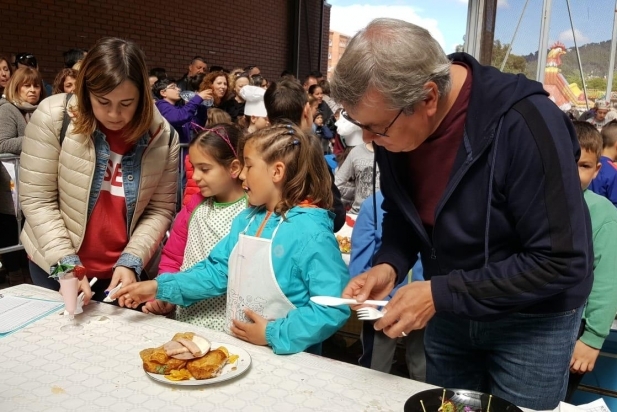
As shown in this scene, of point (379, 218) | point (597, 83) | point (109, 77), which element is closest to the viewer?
point (109, 77)

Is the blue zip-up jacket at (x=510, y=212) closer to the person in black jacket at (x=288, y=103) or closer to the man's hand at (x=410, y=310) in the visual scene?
the man's hand at (x=410, y=310)

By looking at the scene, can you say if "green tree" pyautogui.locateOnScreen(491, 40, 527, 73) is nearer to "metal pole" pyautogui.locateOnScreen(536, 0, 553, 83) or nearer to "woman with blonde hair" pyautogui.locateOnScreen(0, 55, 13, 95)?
"metal pole" pyautogui.locateOnScreen(536, 0, 553, 83)

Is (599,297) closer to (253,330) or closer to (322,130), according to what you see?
(253,330)

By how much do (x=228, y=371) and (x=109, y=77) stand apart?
3.69 ft

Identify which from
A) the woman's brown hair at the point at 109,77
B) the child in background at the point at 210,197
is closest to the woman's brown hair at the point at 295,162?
the child in background at the point at 210,197

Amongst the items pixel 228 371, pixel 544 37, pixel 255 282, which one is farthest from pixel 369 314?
pixel 544 37

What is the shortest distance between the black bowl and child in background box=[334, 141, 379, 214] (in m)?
2.55

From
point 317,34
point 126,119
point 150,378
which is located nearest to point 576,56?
point 317,34

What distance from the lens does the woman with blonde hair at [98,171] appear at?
6.42 ft

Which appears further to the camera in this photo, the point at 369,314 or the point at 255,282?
the point at 255,282

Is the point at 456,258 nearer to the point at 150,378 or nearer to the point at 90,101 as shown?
the point at 150,378

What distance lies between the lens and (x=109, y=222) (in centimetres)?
219

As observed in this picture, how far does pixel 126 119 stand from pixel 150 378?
102cm

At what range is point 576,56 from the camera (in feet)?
28.3
